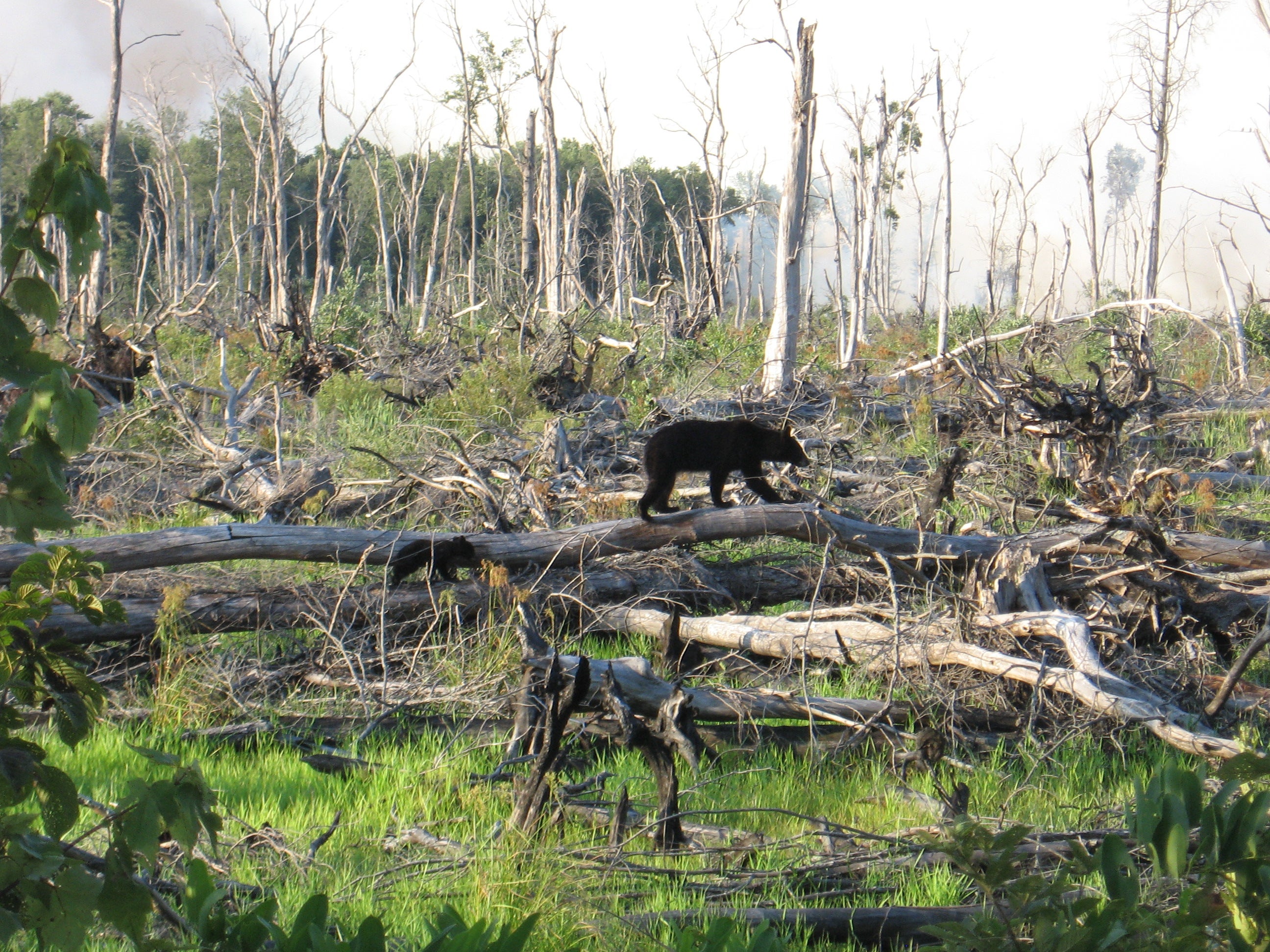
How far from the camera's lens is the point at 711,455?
6.61 m

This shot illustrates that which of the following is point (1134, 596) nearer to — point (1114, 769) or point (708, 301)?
point (1114, 769)

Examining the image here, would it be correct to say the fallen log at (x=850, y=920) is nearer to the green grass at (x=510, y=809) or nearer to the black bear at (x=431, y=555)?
the green grass at (x=510, y=809)

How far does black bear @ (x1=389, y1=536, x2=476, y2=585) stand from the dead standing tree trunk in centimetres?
912

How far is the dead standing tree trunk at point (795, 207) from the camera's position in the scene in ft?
46.9

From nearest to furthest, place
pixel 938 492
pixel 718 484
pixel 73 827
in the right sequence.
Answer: pixel 73 827
pixel 938 492
pixel 718 484

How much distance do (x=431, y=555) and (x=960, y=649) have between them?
3.17 metres

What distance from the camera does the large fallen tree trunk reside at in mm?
4566

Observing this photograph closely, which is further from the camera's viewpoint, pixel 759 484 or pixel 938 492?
pixel 759 484

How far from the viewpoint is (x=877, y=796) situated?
4.08 meters

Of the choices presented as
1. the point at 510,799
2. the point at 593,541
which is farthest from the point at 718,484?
the point at 510,799

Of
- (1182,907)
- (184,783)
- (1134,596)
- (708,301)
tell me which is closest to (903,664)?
(1134,596)

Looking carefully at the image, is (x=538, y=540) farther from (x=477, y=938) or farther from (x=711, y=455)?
(x=477, y=938)

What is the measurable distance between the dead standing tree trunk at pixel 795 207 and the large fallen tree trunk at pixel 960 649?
8.67m

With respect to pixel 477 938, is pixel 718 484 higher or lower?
higher
